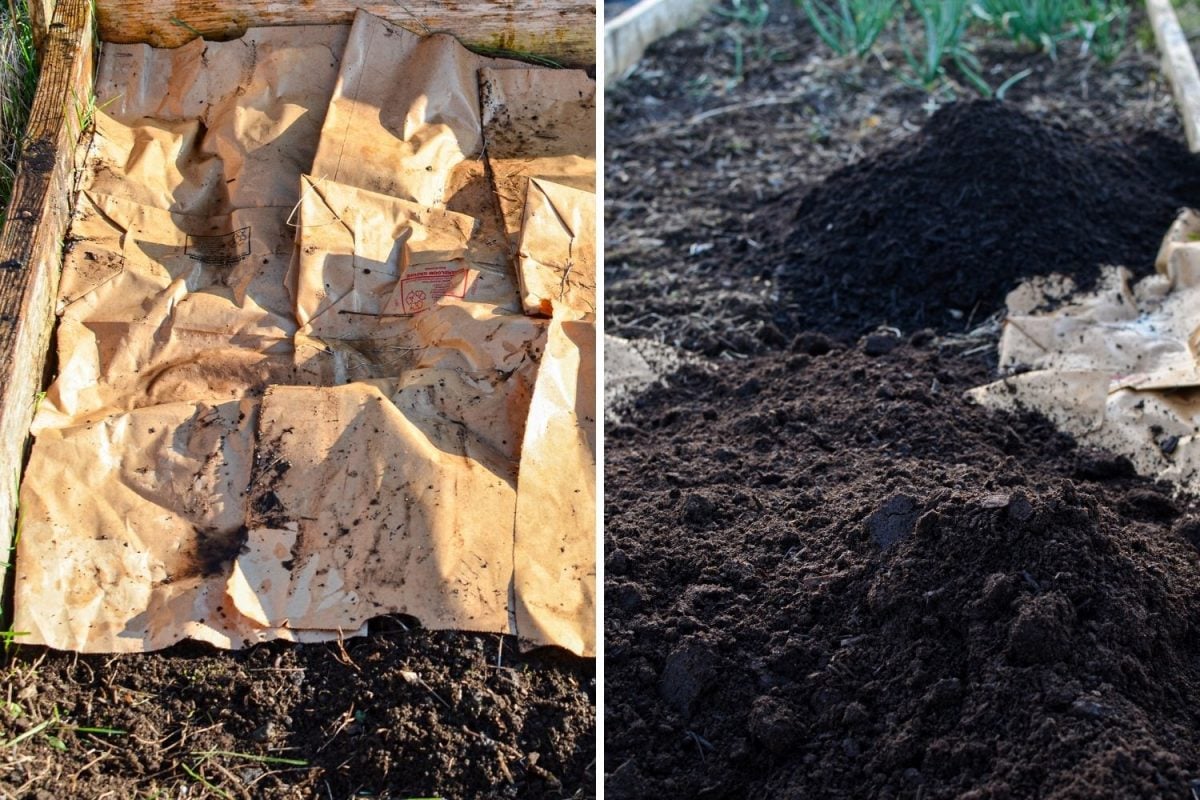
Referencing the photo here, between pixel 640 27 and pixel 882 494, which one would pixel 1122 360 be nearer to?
pixel 882 494

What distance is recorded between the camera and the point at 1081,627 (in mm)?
2018

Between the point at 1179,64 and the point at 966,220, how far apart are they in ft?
4.96

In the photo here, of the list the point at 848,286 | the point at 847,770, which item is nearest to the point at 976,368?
the point at 848,286

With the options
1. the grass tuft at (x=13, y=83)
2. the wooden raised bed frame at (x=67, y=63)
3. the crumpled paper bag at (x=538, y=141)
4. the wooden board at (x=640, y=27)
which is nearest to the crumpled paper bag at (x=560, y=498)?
the crumpled paper bag at (x=538, y=141)

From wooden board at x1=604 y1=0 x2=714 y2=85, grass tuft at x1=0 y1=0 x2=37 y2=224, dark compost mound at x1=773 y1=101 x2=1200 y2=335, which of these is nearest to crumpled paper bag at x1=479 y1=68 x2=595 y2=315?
dark compost mound at x1=773 y1=101 x2=1200 y2=335

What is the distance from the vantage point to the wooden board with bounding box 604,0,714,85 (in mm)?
5109

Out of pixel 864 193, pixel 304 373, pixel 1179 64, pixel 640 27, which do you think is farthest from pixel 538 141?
pixel 1179 64

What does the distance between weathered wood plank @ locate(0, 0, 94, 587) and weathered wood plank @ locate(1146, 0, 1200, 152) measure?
342cm

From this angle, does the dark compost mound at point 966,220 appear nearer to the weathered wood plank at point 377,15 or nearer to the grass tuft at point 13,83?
the weathered wood plank at point 377,15

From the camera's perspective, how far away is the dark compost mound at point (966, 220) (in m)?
3.54

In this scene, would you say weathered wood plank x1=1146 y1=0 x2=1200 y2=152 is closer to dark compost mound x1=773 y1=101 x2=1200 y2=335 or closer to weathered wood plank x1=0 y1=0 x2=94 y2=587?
dark compost mound x1=773 y1=101 x2=1200 y2=335

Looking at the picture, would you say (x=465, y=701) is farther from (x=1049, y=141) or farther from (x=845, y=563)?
(x=1049, y=141)

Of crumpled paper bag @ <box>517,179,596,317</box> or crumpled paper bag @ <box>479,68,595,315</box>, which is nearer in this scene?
crumpled paper bag @ <box>517,179,596,317</box>

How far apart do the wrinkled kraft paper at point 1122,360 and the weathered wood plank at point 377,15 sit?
1.43 m
